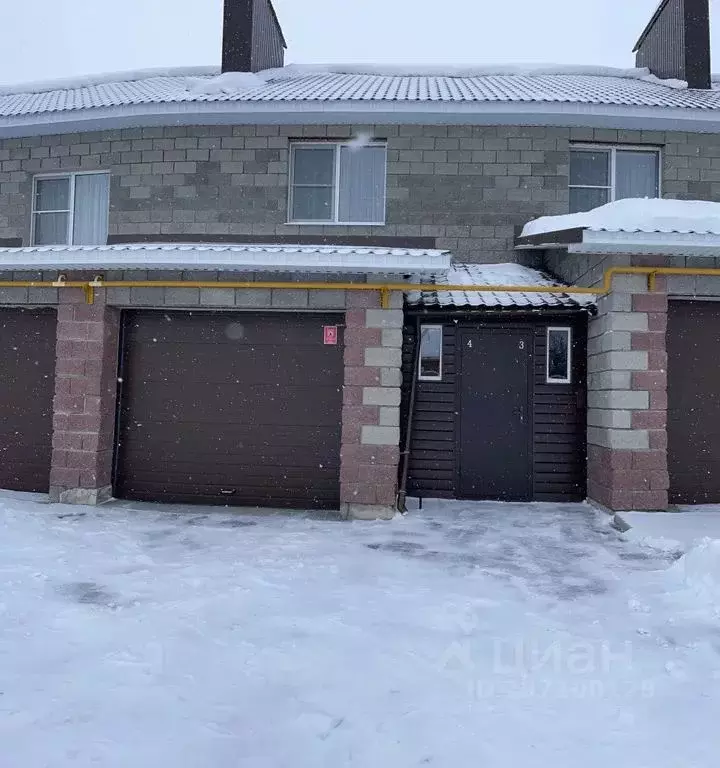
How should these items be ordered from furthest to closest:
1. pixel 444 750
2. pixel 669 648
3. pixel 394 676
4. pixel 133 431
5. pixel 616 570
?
pixel 133 431 → pixel 616 570 → pixel 669 648 → pixel 394 676 → pixel 444 750

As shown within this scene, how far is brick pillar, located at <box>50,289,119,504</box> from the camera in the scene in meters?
7.72

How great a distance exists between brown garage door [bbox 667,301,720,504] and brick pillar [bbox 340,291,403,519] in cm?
347

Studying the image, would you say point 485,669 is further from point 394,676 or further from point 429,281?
point 429,281

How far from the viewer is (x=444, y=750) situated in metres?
2.70

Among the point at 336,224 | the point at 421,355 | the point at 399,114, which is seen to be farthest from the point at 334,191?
the point at 421,355

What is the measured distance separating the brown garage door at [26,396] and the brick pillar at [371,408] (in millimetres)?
4165

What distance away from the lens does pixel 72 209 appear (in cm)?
993

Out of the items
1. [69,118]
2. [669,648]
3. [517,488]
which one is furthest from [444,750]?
[69,118]

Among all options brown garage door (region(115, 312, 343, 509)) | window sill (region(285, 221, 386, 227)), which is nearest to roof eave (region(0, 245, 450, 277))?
brown garage door (region(115, 312, 343, 509))

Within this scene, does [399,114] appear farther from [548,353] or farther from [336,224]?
[548,353]

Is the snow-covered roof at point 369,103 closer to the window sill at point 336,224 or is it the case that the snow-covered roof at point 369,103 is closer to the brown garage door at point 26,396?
the window sill at point 336,224

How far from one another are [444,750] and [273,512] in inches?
200

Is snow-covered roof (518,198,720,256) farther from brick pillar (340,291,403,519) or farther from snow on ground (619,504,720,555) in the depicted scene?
snow on ground (619,504,720,555)

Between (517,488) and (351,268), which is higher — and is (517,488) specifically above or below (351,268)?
below
